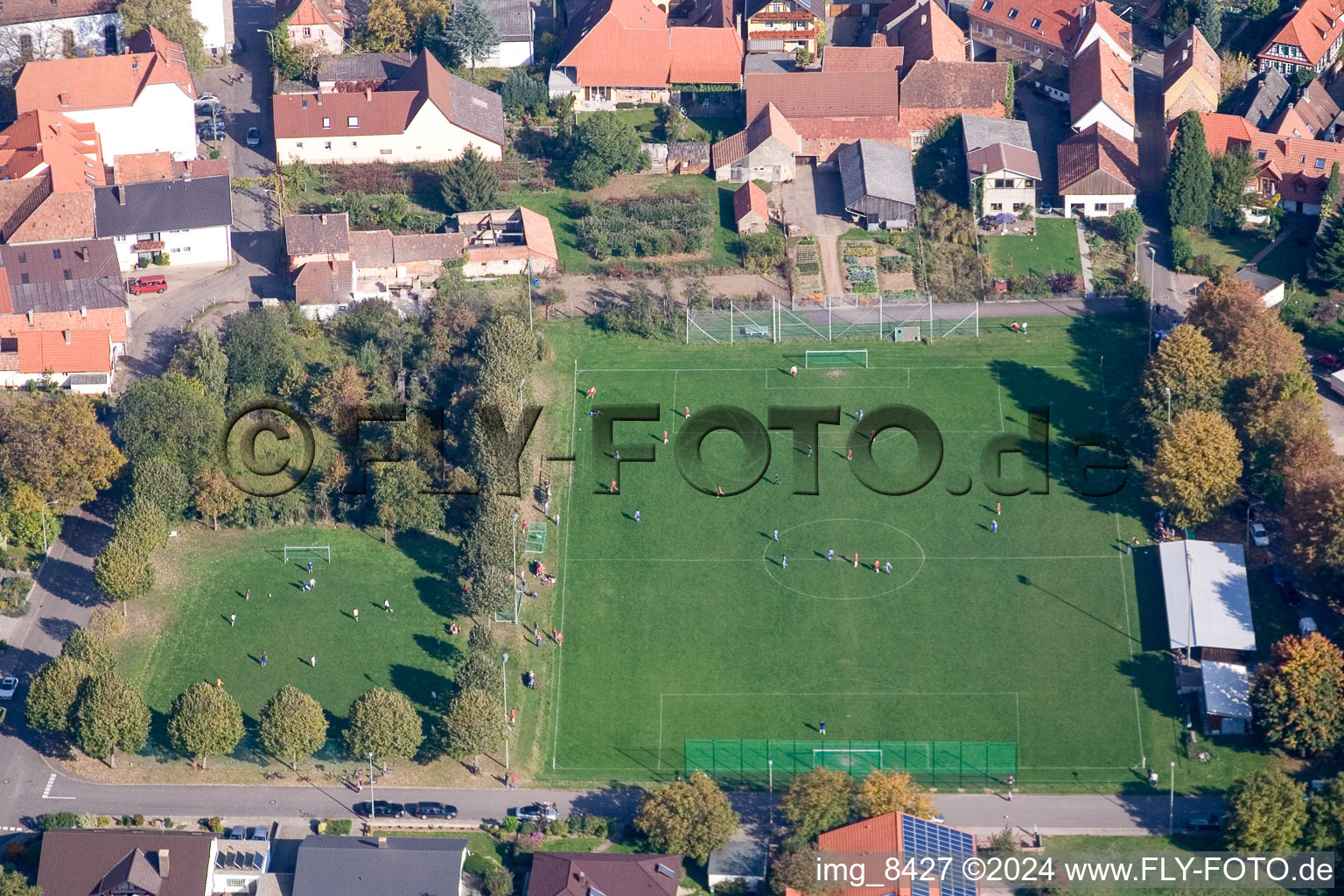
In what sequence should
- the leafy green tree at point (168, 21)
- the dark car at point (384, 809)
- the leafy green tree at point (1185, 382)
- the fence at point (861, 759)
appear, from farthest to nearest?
1. the leafy green tree at point (168, 21)
2. the leafy green tree at point (1185, 382)
3. the fence at point (861, 759)
4. the dark car at point (384, 809)

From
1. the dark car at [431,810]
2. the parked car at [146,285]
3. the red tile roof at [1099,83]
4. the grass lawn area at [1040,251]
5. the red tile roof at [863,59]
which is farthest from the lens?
the red tile roof at [863,59]

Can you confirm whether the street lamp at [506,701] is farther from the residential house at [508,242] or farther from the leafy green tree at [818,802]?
the residential house at [508,242]

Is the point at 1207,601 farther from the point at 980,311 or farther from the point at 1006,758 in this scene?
the point at 980,311

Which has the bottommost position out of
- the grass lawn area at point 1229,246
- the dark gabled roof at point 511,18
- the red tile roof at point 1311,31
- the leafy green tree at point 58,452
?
the leafy green tree at point 58,452

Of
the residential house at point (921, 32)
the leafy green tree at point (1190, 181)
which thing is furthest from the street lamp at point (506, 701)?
the residential house at point (921, 32)

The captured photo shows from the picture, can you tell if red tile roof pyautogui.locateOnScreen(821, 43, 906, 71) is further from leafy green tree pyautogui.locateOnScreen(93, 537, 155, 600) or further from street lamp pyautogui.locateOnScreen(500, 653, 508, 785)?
leafy green tree pyautogui.locateOnScreen(93, 537, 155, 600)

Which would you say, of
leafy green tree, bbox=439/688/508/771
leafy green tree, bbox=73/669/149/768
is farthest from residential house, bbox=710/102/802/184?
leafy green tree, bbox=73/669/149/768

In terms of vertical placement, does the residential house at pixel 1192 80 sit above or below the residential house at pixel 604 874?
above

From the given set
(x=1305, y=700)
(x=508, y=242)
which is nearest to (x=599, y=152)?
(x=508, y=242)
